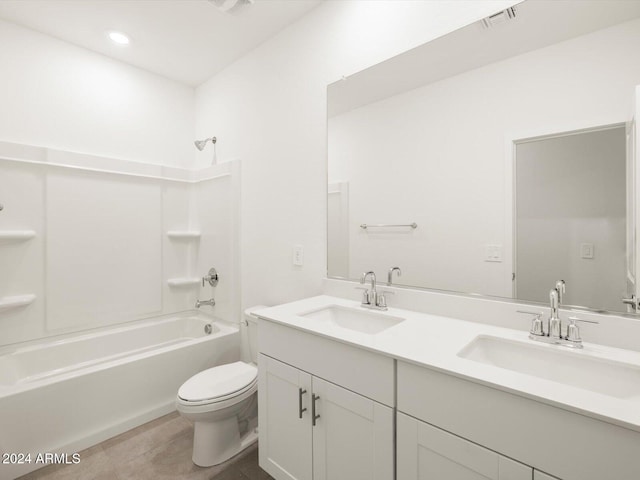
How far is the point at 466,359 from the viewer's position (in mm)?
943

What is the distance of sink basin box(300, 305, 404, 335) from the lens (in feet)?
4.68

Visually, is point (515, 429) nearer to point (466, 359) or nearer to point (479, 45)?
point (466, 359)

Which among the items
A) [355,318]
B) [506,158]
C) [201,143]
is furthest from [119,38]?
[506,158]

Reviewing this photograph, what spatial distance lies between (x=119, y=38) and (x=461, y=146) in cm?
243

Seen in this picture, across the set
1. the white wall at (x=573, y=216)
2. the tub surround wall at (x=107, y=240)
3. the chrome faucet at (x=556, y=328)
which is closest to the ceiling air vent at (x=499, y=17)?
the white wall at (x=573, y=216)

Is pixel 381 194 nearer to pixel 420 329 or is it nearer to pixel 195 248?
pixel 420 329

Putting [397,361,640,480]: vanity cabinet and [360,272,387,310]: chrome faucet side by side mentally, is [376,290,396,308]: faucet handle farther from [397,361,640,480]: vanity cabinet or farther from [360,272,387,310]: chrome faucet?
→ [397,361,640,480]: vanity cabinet

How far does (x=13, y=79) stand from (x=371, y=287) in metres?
2.67

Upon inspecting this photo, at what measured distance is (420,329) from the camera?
1.20 metres

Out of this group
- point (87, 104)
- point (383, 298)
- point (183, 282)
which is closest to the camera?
point (383, 298)

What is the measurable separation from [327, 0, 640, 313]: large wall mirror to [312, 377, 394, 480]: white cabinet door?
652 mm

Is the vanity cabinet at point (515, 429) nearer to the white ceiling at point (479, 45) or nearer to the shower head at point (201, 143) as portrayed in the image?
the white ceiling at point (479, 45)

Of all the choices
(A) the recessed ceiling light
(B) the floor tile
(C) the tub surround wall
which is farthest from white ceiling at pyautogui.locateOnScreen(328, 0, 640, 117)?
(B) the floor tile

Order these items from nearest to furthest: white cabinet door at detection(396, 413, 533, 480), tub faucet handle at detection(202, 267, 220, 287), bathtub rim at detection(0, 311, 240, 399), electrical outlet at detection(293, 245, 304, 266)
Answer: white cabinet door at detection(396, 413, 533, 480) < bathtub rim at detection(0, 311, 240, 399) < electrical outlet at detection(293, 245, 304, 266) < tub faucet handle at detection(202, 267, 220, 287)
